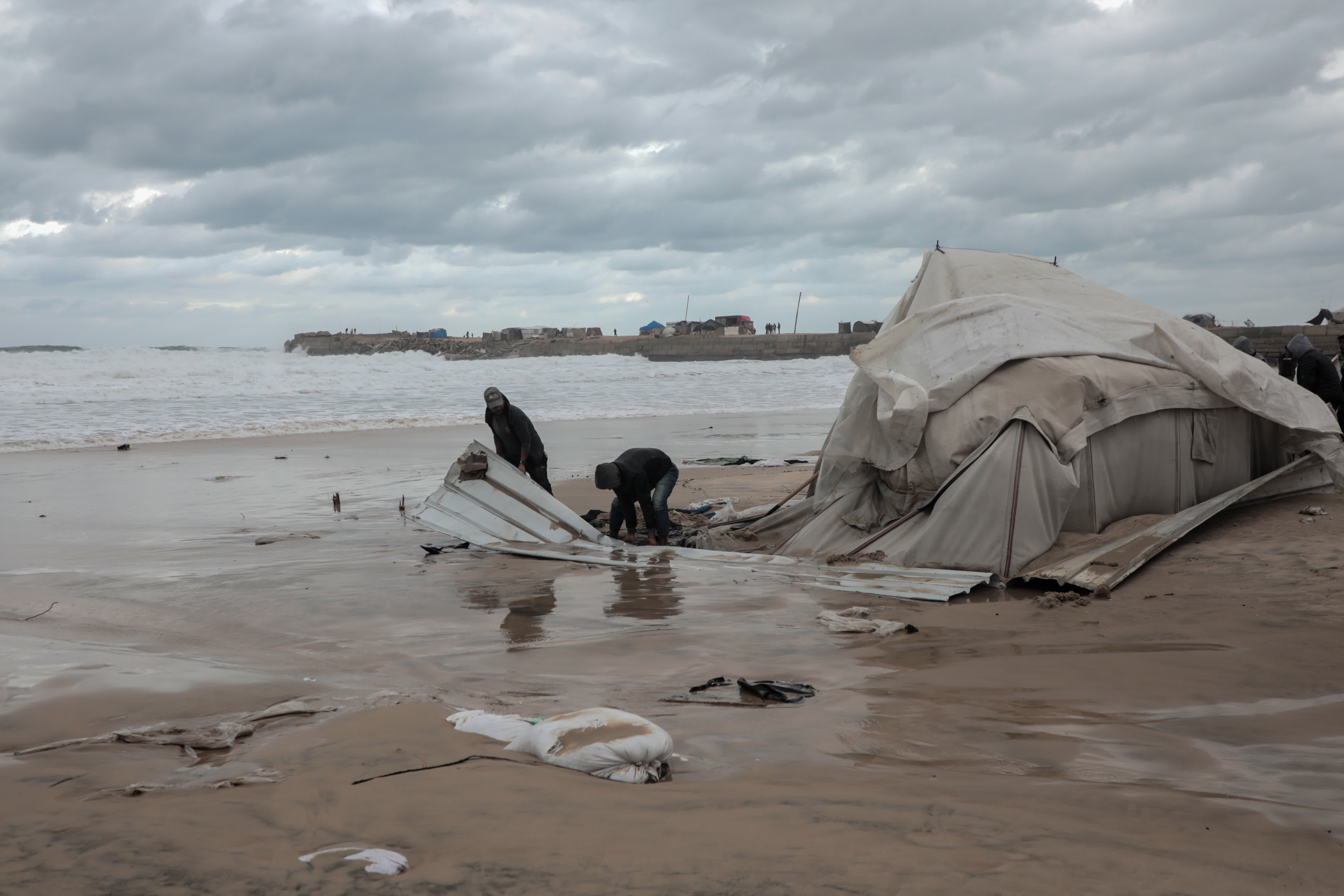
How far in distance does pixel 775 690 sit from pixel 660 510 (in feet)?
13.0

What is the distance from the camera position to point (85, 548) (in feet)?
24.6

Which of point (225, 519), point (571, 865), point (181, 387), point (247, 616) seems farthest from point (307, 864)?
point (181, 387)

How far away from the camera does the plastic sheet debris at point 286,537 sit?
7.79m

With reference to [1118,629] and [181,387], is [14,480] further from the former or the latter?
[181,387]

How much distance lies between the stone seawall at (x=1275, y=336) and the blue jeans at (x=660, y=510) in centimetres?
2353

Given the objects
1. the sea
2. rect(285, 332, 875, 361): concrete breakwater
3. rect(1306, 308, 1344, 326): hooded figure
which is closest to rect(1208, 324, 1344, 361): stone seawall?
rect(1306, 308, 1344, 326): hooded figure

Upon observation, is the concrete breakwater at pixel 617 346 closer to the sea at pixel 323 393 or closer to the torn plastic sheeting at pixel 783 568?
the sea at pixel 323 393

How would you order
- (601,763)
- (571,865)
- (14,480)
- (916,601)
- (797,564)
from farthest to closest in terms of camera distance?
(14,480) < (797,564) < (916,601) < (601,763) < (571,865)

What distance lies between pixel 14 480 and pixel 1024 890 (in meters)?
14.1

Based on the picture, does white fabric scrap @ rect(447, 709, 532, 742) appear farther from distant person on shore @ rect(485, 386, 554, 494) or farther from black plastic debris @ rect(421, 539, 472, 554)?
distant person on shore @ rect(485, 386, 554, 494)

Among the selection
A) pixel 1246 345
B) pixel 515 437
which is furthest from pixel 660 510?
pixel 1246 345

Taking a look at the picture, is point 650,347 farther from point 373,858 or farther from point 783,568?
point 373,858

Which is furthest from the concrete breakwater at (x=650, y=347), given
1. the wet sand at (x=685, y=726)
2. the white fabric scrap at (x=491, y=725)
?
the white fabric scrap at (x=491, y=725)

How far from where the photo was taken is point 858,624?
15.8 feet
